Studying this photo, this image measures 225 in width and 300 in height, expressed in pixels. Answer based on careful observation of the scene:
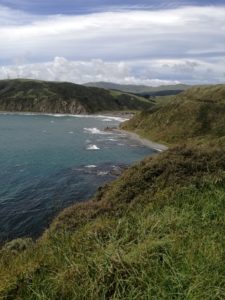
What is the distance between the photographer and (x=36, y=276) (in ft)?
35.5

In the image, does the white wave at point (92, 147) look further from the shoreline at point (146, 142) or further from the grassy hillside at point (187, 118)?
the grassy hillside at point (187, 118)

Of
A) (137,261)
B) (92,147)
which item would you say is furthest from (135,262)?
(92,147)

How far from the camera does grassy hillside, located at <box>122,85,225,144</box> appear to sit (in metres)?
108

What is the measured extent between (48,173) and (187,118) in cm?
6407

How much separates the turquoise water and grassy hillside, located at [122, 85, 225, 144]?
12743 millimetres

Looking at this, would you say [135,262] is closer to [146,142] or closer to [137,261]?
[137,261]

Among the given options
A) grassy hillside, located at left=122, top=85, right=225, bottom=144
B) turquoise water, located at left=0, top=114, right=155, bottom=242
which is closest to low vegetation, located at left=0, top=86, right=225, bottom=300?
turquoise water, located at left=0, top=114, right=155, bottom=242

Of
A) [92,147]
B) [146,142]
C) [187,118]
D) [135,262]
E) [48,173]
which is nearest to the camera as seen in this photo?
[135,262]

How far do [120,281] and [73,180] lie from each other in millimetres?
49469

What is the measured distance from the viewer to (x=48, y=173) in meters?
64.4

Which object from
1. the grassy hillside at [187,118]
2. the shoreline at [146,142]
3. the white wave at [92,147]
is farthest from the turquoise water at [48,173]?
the grassy hillside at [187,118]

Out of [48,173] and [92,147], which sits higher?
[92,147]

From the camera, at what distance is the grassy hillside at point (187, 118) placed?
356ft

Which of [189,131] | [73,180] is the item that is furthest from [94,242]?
[189,131]
